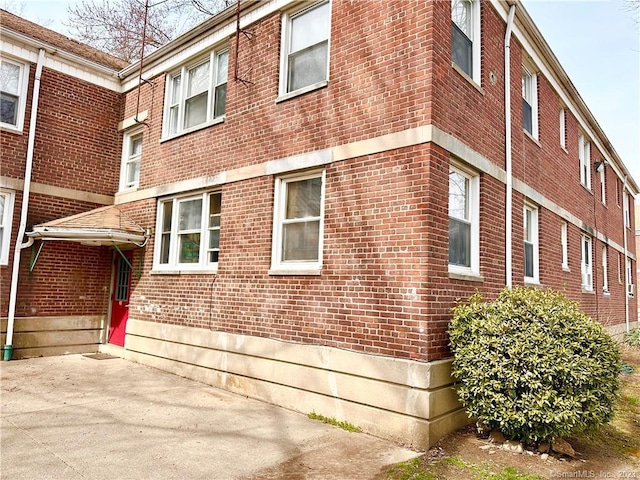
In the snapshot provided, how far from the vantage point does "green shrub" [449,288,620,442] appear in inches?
198

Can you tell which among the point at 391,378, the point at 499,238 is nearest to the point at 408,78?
the point at 499,238

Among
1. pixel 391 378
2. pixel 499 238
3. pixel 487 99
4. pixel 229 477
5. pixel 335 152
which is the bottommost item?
pixel 229 477

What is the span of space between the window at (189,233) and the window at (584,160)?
1047 centimetres

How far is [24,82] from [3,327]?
558 centimetres

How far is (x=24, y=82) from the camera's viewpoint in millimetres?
10656

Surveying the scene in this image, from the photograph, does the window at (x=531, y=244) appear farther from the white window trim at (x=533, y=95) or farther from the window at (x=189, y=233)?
the window at (x=189, y=233)

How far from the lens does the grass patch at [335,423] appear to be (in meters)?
6.02

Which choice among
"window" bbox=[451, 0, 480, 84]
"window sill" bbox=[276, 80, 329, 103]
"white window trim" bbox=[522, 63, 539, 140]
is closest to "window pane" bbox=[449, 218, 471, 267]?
"window" bbox=[451, 0, 480, 84]

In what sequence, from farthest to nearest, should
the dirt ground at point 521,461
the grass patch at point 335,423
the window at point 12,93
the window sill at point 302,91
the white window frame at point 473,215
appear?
1. the window at point 12,93
2. the window sill at point 302,91
3. the white window frame at point 473,215
4. the grass patch at point 335,423
5. the dirt ground at point 521,461

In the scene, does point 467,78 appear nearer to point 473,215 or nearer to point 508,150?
point 508,150

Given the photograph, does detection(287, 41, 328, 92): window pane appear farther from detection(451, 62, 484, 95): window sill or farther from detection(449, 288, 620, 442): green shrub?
detection(449, 288, 620, 442): green shrub

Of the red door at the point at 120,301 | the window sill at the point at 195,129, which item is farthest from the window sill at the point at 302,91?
the red door at the point at 120,301

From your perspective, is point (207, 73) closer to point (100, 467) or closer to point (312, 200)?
point (312, 200)

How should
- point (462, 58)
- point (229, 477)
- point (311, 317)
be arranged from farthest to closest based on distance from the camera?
point (462, 58), point (311, 317), point (229, 477)
